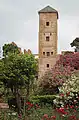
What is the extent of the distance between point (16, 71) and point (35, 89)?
28.2 ft

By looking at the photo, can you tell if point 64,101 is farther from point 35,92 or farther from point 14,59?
point 35,92

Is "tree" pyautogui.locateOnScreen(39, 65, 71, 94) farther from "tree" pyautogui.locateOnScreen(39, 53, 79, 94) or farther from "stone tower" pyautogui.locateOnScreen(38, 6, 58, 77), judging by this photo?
"stone tower" pyautogui.locateOnScreen(38, 6, 58, 77)

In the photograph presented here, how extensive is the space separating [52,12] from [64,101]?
2077 centimetres

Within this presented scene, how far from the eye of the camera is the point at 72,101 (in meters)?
15.6

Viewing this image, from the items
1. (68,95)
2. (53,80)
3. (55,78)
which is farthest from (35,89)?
(68,95)

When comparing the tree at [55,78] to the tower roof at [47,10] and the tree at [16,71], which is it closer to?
the tree at [16,71]

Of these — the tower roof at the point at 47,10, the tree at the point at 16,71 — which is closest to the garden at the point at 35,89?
the tree at the point at 16,71

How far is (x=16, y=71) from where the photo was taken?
18.9 metres

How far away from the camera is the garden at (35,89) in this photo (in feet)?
38.2

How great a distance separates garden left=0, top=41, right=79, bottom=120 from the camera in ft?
38.2

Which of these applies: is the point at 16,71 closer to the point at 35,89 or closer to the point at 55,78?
the point at 55,78

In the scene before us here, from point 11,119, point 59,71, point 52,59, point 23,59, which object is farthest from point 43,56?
point 11,119

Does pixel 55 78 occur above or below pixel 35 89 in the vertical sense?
above

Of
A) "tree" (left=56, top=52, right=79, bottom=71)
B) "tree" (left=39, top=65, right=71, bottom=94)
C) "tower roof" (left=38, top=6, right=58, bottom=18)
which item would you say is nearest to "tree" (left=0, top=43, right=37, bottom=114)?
"tree" (left=39, top=65, right=71, bottom=94)
